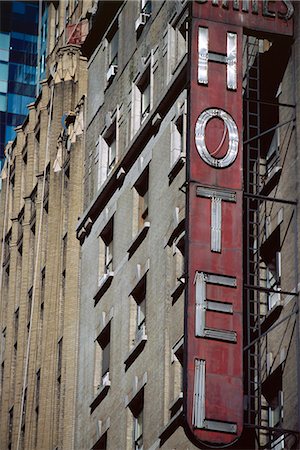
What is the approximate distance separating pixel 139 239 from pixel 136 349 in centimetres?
361

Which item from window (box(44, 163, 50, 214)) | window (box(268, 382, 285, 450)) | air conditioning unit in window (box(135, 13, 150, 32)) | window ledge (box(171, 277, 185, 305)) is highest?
air conditioning unit in window (box(135, 13, 150, 32))

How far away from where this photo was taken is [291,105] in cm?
4331

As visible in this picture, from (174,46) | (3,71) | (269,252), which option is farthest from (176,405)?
(3,71)

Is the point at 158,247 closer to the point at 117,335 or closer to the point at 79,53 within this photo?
the point at 117,335

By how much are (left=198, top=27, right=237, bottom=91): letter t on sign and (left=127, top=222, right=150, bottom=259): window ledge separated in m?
9.26

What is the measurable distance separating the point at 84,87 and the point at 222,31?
21.0 m

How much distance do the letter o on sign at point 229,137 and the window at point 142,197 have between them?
35.3 feet

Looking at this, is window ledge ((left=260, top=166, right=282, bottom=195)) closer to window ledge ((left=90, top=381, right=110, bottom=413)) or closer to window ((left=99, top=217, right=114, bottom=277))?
window ledge ((left=90, top=381, right=110, bottom=413))

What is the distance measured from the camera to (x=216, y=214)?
134 feet

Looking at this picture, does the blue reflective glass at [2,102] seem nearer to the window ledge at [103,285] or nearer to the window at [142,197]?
the window ledge at [103,285]

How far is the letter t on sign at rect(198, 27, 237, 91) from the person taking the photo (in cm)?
4239

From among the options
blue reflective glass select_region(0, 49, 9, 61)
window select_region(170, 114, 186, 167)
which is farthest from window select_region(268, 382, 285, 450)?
blue reflective glass select_region(0, 49, 9, 61)

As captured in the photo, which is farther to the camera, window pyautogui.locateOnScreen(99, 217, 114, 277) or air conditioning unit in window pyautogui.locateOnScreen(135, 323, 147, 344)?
window pyautogui.locateOnScreen(99, 217, 114, 277)

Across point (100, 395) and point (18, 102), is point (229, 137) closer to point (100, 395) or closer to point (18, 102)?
point (100, 395)
